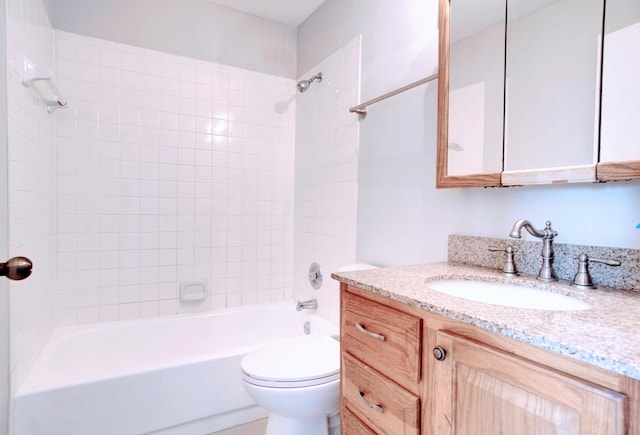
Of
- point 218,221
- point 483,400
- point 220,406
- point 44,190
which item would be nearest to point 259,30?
point 218,221

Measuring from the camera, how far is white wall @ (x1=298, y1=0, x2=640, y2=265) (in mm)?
988

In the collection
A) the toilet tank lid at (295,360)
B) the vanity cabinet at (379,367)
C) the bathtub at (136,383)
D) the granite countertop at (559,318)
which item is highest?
the granite countertop at (559,318)

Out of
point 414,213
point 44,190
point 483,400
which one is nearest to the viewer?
point 483,400

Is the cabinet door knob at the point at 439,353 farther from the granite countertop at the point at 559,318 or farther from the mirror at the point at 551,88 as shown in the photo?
the mirror at the point at 551,88

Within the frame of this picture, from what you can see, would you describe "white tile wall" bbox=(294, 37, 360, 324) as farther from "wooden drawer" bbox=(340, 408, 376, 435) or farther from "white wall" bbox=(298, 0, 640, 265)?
"wooden drawer" bbox=(340, 408, 376, 435)

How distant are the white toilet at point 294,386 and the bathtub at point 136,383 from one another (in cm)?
32

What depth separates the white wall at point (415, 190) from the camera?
3.24 ft

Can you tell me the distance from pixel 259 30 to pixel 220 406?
7.95 feet

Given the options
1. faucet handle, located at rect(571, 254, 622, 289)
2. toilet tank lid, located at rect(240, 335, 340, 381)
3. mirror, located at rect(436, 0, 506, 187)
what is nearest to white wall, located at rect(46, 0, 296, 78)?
mirror, located at rect(436, 0, 506, 187)

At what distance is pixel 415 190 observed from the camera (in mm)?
1578

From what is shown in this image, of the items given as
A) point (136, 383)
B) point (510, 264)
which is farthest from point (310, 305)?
point (510, 264)

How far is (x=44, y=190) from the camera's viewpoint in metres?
1.75

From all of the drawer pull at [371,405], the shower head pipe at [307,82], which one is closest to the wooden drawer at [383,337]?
the drawer pull at [371,405]

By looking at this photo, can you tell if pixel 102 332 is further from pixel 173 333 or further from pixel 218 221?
Result: pixel 218 221
